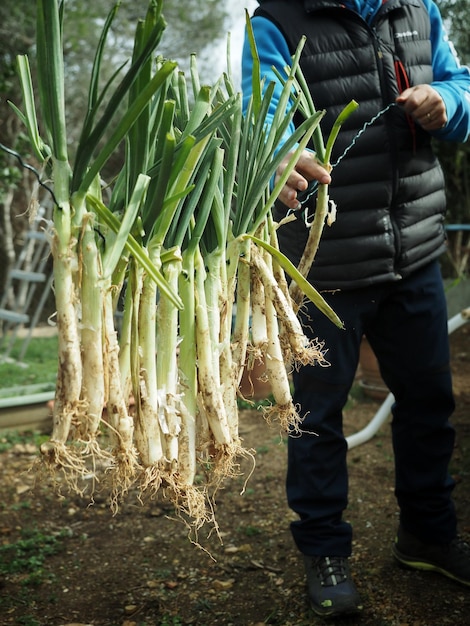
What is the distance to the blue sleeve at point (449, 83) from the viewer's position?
62.9 inches

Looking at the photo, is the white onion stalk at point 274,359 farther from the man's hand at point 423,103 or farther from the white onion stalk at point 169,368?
the man's hand at point 423,103

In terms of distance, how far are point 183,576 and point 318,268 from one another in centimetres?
95

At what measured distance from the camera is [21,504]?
2.49 metres

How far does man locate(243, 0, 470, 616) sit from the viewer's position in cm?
158

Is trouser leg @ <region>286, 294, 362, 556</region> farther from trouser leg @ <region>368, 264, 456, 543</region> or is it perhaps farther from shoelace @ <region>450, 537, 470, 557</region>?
shoelace @ <region>450, 537, 470, 557</region>

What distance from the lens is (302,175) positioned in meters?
1.31

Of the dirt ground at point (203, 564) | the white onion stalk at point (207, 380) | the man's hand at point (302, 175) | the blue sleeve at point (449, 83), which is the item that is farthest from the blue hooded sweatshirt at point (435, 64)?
the dirt ground at point (203, 564)

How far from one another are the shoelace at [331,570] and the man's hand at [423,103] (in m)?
1.07

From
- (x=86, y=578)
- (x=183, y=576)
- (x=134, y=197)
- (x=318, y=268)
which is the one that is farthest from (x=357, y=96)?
(x=86, y=578)

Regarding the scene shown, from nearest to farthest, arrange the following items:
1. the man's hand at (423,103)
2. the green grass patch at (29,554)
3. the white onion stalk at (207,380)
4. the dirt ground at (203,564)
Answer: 1. the white onion stalk at (207,380)
2. the man's hand at (423,103)
3. the dirt ground at (203,564)
4. the green grass patch at (29,554)

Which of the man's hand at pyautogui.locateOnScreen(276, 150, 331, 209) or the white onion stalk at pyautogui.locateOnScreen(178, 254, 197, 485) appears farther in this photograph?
the man's hand at pyautogui.locateOnScreen(276, 150, 331, 209)

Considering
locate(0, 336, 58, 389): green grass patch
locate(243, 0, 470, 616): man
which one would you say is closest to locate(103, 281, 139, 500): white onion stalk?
locate(243, 0, 470, 616): man

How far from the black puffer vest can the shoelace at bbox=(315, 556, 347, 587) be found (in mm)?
678

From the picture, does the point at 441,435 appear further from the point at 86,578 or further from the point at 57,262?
the point at 57,262
